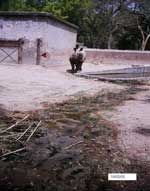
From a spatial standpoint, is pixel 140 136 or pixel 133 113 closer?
pixel 140 136

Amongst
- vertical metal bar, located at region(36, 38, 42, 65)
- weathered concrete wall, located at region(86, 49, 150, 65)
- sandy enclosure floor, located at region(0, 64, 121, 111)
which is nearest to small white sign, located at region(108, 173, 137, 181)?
sandy enclosure floor, located at region(0, 64, 121, 111)

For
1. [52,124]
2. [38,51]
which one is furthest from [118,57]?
[52,124]

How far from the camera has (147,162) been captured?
668cm

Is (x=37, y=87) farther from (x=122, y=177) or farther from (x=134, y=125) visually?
(x=122, y=177)

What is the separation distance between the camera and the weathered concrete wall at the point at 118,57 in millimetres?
30594

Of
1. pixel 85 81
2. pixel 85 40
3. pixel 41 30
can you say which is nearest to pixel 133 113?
pixel 85 81

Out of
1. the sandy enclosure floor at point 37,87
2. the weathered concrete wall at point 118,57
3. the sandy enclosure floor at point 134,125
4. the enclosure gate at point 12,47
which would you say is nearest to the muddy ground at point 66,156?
the sandy enclosure floor at point 134,125

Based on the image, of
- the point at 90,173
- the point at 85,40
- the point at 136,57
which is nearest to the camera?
the point at 90,173

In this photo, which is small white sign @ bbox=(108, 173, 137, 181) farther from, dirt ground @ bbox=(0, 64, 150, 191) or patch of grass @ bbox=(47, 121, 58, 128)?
patch of grass @ bbox=(47, 121, 58, 128)

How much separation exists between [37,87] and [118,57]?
16541 millimetres

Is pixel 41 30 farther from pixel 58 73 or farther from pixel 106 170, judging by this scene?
pixel 106 170

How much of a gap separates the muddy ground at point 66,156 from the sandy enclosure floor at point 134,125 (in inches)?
6.2

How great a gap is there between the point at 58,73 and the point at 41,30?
3.41m

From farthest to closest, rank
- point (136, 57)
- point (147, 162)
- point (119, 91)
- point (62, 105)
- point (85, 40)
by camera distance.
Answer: point (85, 40)
point (136, 57)
point (119, 91)
point (62, 105)
point (147, 162)
